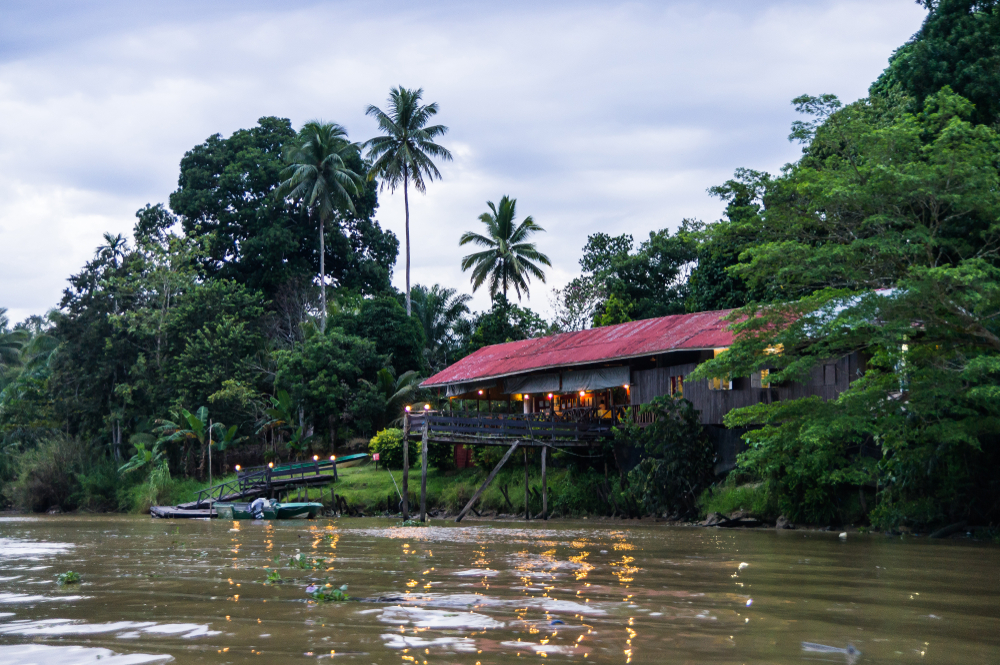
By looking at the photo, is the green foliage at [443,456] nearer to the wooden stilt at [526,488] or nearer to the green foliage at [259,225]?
the wooden stilt at [526,488]

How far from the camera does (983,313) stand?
15.8 m

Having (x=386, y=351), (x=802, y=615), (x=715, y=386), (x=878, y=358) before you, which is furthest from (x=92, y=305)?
(x=802, y=615)

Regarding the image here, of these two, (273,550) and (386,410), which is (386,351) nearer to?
(386,410)

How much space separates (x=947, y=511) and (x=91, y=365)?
38839mm

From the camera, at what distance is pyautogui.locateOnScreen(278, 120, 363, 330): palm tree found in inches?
1820

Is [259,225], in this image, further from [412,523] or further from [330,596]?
[330,596]

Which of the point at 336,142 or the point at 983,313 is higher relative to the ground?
the point at 336,142

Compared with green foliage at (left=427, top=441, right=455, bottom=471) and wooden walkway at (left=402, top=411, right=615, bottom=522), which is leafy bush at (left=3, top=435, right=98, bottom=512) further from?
wooden walkway at (left=402, top=411, right=615, bottom=522)

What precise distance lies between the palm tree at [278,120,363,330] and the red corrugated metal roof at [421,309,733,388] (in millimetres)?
12987

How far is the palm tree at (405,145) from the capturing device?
157 ft

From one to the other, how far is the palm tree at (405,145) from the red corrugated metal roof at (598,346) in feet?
44.4

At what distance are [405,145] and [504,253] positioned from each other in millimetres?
7836

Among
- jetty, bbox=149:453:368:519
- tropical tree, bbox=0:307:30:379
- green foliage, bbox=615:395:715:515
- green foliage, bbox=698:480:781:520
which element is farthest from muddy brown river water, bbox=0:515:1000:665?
tropical tree, bbox=0:307:30:379

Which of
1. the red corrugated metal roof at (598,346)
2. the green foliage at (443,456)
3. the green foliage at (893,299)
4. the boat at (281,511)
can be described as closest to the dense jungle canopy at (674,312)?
the green foliage at (893,299)
